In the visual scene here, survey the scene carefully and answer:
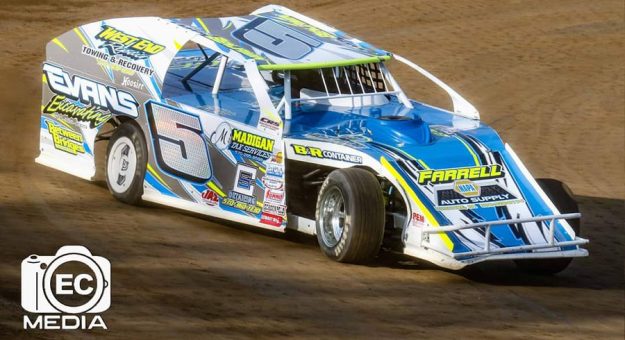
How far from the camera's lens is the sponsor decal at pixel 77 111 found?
13.7 m

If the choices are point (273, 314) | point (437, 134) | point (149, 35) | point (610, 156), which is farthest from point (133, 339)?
point (610, 156)

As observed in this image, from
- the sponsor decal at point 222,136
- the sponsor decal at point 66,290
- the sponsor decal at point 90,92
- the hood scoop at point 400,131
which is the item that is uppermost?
the sponsor decal at point 90,92

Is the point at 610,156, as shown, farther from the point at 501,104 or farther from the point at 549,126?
the point at 501,104

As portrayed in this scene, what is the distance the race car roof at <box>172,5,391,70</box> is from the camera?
12.8m

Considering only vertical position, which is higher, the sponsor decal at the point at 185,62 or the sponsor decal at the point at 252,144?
the sponsor decal at the point at 185,62

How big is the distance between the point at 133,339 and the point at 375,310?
188 centimetres

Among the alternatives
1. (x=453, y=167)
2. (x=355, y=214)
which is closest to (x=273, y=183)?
(x=355, y=214)

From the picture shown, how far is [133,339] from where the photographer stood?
930 centimetres

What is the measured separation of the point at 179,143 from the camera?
42.5 ft

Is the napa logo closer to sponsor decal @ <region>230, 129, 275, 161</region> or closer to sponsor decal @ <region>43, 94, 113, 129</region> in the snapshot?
sponsor decal @ <region>230, 129, 275, 161</region>

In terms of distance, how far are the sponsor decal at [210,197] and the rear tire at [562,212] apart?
2680 millimetres

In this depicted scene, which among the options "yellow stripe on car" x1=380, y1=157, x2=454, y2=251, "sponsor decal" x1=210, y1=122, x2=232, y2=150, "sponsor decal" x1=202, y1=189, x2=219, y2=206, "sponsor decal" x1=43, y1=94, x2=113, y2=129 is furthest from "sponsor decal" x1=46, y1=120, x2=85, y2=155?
"yellow stripe on car" x1=380, y1=157, x2=454, y2=251

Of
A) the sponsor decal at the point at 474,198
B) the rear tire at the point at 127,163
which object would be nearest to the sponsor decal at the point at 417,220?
the sponsor decal at the point at 474,198

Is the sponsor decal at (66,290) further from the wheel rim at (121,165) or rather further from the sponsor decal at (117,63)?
the sponsor decal at (117,63)
